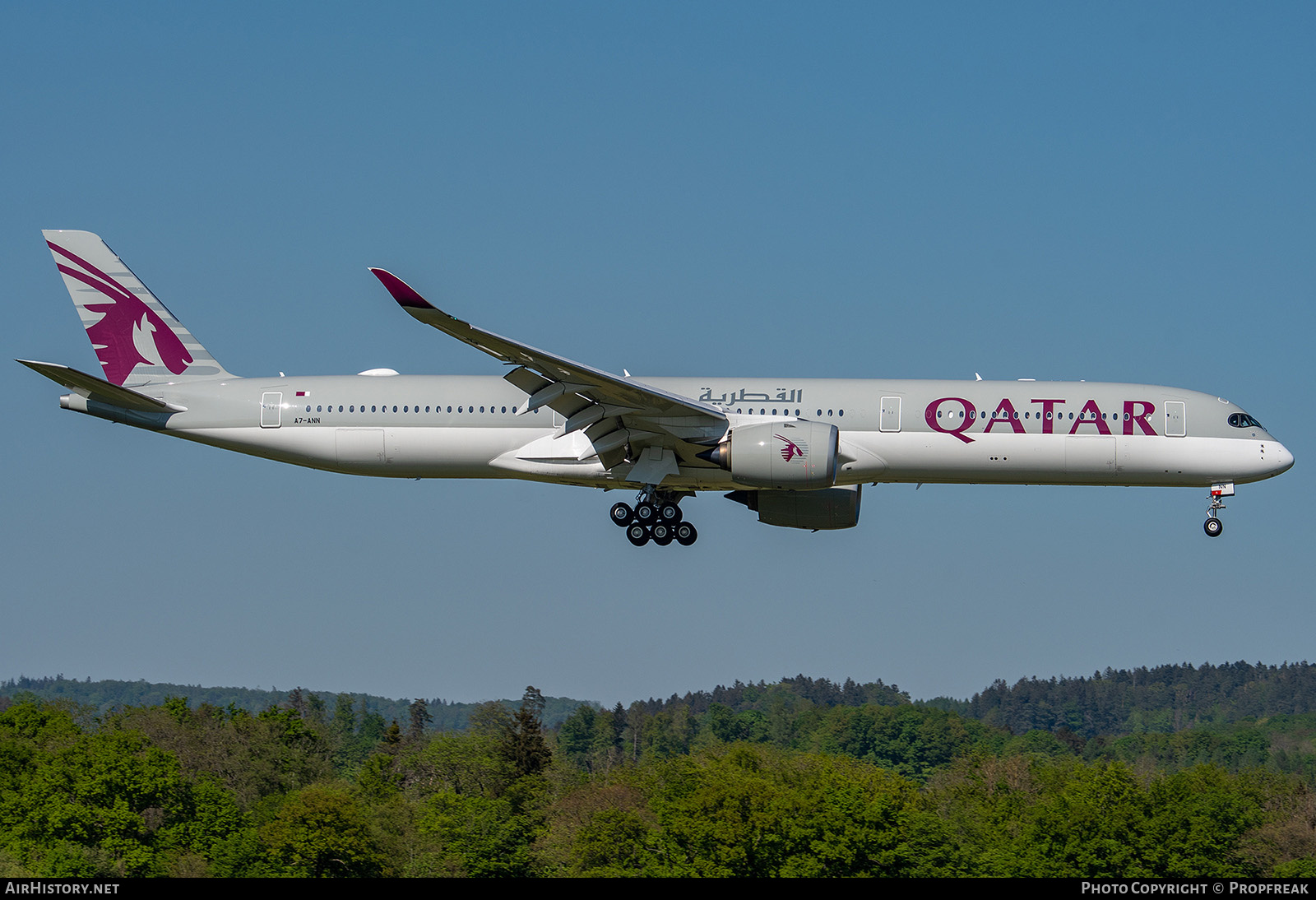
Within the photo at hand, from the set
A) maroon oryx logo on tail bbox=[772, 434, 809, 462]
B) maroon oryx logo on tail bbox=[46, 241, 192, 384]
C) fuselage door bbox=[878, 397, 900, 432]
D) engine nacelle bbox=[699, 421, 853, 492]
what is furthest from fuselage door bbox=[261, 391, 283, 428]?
fuselage door bbox=[878, 397, 900, 432]

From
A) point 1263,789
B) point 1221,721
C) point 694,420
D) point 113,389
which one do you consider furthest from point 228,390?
point 1221,721

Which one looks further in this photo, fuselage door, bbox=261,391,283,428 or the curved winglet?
fuselage door, bbox=261,391,283,428

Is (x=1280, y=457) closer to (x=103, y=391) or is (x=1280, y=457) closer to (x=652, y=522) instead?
(x=652, y=522)

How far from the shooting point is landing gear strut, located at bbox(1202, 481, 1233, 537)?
33656 mm

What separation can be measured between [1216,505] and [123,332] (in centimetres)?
2859

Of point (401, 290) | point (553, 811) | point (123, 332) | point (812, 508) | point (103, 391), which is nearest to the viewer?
point (401, 290)

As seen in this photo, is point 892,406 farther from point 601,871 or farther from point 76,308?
point 601,871

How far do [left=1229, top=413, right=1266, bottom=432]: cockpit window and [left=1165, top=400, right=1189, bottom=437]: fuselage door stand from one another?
118 cm

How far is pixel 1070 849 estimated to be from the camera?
57906 mm

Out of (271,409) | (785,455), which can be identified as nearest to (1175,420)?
(785,455)

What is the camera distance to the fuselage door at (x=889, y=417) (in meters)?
33.1

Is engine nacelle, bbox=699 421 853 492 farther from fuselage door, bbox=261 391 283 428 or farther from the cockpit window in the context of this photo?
fuselage door, bbox=261 391 283 428

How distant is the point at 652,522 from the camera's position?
114ft

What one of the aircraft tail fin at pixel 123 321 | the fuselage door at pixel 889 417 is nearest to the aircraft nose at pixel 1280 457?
the fuselage door at pixel 889 417
